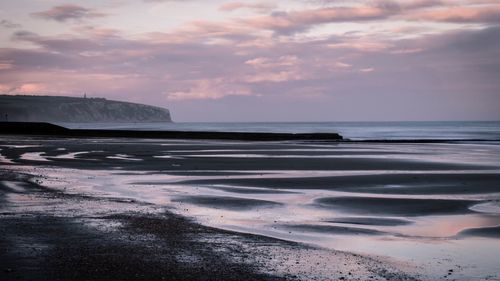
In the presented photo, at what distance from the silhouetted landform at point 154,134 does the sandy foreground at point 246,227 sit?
47982 mm

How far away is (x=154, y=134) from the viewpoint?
79.5 meters

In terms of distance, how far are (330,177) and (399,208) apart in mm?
8489

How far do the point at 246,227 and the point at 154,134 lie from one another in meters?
68.9

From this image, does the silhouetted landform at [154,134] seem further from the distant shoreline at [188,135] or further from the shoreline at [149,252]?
the shoreline at [149,252]

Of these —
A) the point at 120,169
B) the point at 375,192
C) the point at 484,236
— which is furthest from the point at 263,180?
the point at 484,236

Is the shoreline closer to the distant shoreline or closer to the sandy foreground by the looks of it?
the sandy foreground

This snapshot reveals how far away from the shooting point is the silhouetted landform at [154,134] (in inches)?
2822

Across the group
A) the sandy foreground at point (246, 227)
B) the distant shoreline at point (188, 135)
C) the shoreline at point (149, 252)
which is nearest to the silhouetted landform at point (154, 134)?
the distant shoreline at point (188, 135)

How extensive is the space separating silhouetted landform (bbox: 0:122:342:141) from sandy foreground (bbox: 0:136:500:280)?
4798 centimetres

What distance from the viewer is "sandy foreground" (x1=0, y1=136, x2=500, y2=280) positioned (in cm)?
824

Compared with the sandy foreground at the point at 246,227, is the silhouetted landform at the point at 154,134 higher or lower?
higher

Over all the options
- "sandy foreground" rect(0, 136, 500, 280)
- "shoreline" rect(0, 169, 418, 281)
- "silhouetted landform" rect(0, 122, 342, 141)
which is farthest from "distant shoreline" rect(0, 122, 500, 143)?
"shoreline" rect(0, 169, 418, 281)

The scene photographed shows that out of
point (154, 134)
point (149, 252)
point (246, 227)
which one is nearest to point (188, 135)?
point (154, 134)

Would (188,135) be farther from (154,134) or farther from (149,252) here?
(149,252)
